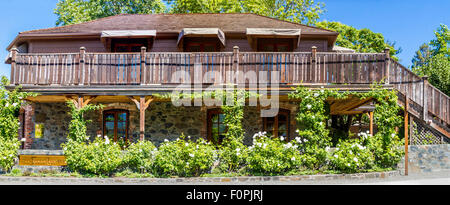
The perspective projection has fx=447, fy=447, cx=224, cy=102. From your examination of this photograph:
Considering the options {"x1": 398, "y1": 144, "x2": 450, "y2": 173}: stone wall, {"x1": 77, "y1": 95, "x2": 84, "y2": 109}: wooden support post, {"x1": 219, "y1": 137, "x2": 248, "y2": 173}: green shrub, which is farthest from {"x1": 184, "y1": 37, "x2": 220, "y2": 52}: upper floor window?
{"x1": 398, "y1": 144, "x2": 450, "y2": 173}: stone wall

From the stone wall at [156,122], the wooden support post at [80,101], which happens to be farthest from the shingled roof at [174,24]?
the wooden support post at [80,101]

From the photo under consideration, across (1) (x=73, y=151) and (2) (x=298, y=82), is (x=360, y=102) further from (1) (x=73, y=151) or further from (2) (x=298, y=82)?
(1) (x=73, y=151)

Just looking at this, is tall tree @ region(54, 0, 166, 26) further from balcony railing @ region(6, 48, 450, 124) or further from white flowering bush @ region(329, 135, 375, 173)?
white flowering bush @ region(329, 135, 375, 173)

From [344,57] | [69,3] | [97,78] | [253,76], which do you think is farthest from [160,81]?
[69,3]

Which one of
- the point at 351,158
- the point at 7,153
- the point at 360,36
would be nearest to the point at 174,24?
the point at 7,153

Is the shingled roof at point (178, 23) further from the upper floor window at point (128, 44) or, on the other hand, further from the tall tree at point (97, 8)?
the tall tree at point (97, 8)

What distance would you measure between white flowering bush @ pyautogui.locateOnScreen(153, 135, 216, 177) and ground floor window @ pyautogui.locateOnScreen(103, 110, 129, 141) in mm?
4816

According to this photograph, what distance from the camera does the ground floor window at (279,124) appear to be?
1675 centimetres

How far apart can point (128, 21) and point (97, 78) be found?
5422 mm

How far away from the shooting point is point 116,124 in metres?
17.1

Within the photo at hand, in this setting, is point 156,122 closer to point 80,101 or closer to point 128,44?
point 80,101

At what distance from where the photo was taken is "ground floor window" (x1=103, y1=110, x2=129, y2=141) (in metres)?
17.1

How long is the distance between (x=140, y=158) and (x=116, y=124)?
4883mm

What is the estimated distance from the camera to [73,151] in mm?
12977
